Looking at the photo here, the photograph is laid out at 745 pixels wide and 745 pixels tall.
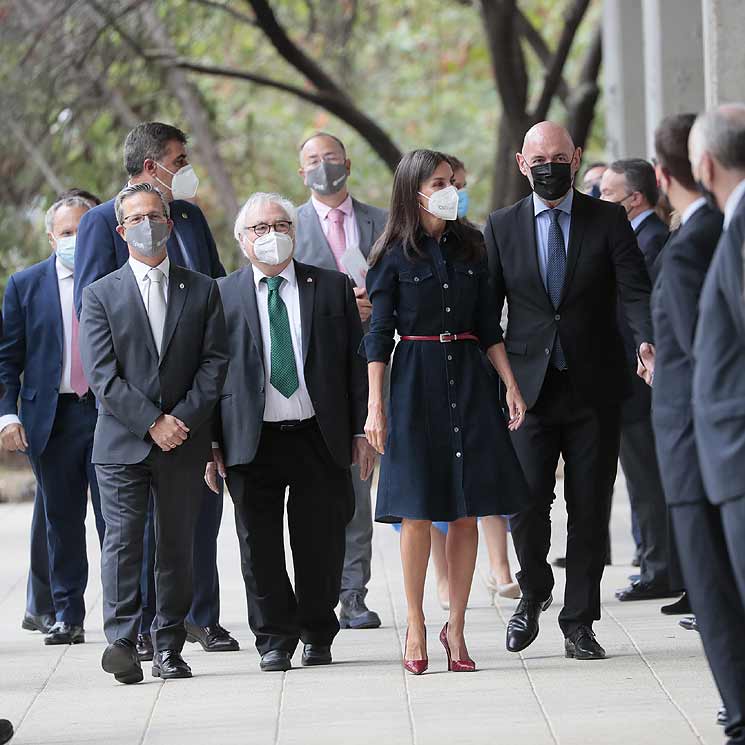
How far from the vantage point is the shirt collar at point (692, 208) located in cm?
544

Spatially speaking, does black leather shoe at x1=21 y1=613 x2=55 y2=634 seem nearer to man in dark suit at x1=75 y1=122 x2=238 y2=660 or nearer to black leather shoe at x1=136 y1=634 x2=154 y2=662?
man in dark suit at x1=75 y1=122 x2=238 y2=660

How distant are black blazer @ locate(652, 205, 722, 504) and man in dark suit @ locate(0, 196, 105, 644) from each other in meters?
3.70

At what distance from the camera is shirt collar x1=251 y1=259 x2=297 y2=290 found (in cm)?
746

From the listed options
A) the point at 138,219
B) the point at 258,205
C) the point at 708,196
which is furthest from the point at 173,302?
the point at 708,196

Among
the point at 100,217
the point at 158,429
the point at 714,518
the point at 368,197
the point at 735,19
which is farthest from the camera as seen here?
the point at 368,197

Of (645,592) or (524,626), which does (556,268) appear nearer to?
(524,626)

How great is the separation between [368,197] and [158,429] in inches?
803

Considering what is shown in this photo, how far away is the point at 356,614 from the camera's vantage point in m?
8.54

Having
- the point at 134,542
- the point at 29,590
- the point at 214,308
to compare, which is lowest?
the point at 29,590

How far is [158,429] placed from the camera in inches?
277

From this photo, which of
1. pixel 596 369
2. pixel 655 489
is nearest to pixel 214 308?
pixel 596 369

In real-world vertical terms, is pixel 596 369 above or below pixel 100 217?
below

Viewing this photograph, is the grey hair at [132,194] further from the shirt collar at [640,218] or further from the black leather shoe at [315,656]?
the shirt collar at [640,218]

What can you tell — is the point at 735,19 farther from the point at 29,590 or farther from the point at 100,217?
the point at 29,590
